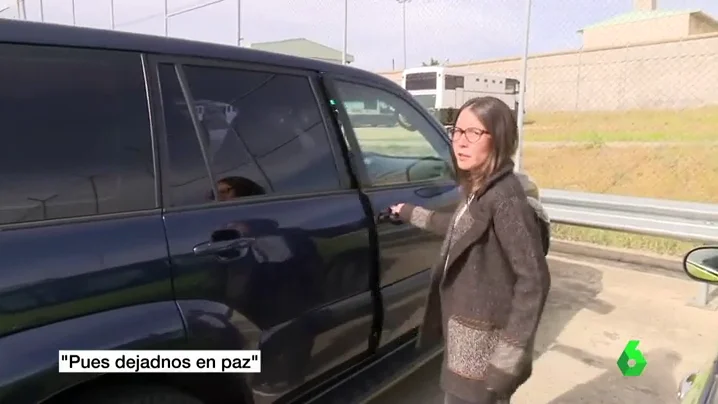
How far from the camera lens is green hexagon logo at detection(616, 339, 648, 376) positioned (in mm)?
3531

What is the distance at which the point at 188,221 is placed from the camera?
1873 millimetres

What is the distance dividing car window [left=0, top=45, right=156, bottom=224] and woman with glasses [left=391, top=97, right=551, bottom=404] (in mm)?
1052

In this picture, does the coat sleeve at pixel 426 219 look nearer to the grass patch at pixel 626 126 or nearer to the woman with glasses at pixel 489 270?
the woman with glasses at pixel 489 270

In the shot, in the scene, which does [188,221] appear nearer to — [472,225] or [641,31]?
[472,225]

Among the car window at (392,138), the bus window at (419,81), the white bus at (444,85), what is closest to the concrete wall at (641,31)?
the white bus at (444,85)

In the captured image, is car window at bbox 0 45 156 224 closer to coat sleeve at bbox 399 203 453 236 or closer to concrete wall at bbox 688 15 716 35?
coat sleeve at bbox 399 203 453 236

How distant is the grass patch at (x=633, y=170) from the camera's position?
10703mm

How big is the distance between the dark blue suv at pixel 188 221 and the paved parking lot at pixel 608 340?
107cm

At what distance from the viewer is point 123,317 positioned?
165 centimetres

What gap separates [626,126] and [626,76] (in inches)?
194

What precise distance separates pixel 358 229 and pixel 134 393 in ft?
3.95

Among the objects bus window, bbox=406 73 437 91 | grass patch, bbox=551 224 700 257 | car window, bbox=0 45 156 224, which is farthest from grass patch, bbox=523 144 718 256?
car window, bbox=0 45 156 224

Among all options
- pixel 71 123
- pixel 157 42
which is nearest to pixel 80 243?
pixel 71 123

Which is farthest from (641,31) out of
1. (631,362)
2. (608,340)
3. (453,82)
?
(631,362)
